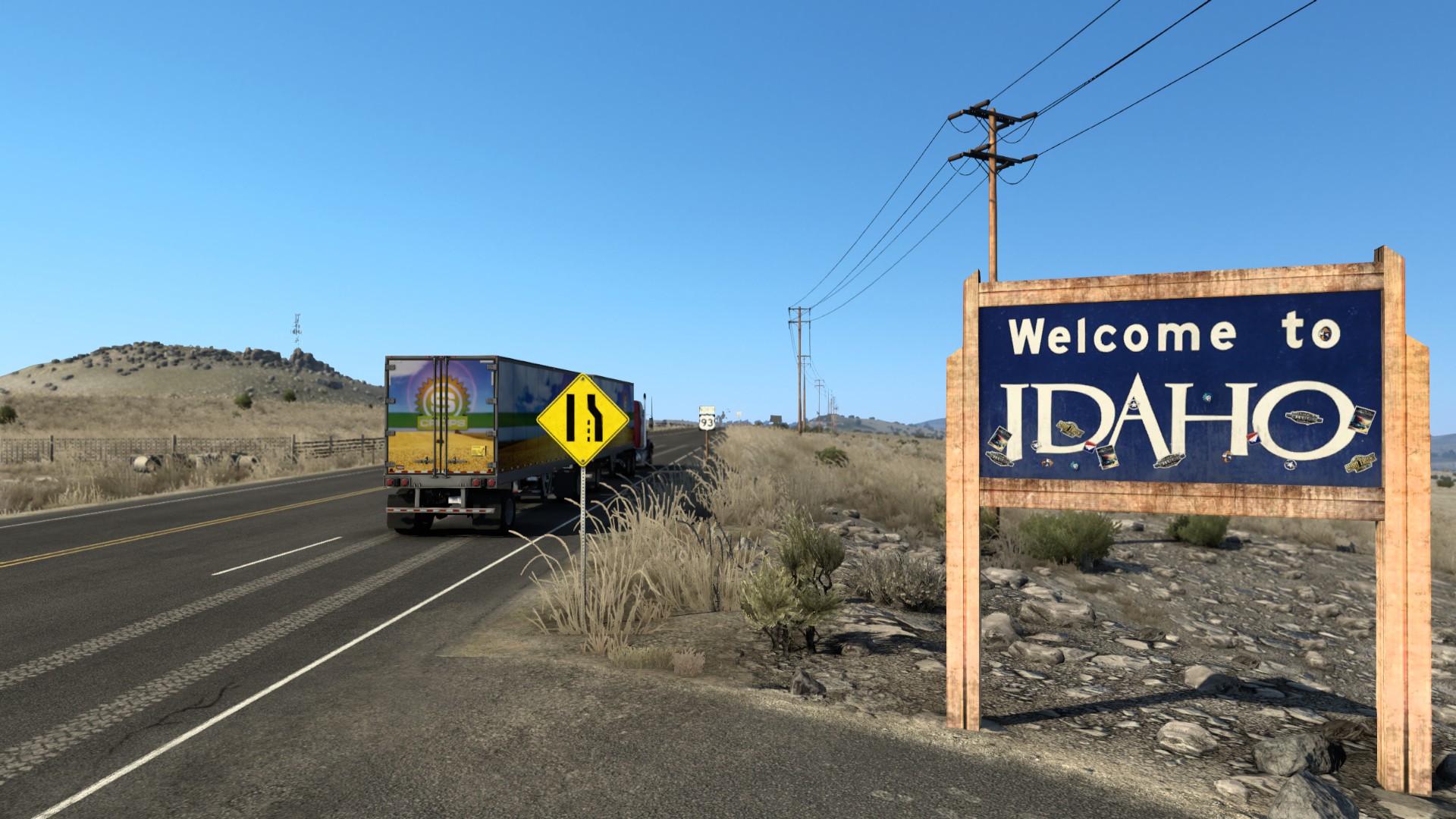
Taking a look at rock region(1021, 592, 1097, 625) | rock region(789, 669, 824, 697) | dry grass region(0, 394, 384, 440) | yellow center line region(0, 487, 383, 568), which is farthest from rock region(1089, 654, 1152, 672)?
dry grass region(0, 394, 384, 440)

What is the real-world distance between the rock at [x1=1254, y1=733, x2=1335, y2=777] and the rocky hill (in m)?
134

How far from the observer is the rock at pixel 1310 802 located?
3.74 m

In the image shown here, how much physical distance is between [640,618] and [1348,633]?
9619 mm

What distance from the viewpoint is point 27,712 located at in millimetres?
5691

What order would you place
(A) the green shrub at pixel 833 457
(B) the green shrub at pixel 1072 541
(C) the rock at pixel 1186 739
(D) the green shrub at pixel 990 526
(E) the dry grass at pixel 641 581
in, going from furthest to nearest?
(A) the green shrub at pixel 833 457 < (D) the green shrub at pixel 990 526 < (B) the green shrub at pixel 1072 541 < (E) the dry grass at pixel 641 581 < (C) the rock at pixel 1186 739

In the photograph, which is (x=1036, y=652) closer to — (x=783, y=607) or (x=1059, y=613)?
(x=1059, y=613)

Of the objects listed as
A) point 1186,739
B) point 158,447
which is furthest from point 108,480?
point 1186,739

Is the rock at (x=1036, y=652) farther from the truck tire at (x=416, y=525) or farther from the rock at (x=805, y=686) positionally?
the truck tire at (x=416, y=525)

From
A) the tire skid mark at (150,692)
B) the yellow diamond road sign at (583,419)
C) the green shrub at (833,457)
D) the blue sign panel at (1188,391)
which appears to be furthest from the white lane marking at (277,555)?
the green shrub at (833,457)

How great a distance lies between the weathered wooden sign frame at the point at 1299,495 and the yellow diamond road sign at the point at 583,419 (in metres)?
4.33

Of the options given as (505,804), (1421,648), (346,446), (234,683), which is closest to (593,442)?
(234,683)

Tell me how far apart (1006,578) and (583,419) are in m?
6.50

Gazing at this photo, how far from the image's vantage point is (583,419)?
8.52m

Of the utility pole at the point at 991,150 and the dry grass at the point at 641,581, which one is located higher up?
the utility pole at the point at 991,150
